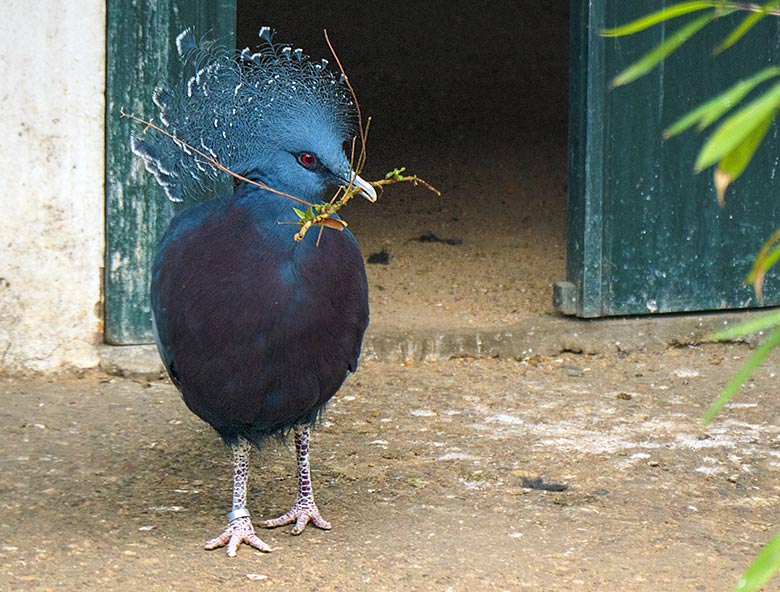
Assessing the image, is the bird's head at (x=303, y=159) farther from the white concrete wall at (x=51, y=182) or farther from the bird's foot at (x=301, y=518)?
the white concrete wall at (x=51, y=182)

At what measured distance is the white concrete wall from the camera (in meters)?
4.80

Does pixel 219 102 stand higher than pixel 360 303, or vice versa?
pixel 219 102

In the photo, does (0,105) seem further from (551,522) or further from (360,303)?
(551,522)

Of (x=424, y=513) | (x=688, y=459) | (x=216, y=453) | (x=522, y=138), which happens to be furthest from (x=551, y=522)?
(x=522, y=138)

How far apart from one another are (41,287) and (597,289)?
2.68 metres

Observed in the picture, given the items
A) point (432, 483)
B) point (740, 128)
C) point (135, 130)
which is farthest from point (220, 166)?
point (740, 128)

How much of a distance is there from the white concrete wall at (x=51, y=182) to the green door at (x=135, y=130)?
2.1 inches

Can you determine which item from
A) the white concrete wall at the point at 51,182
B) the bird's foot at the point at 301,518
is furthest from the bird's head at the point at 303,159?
the white concrete wall at the point at 51,182

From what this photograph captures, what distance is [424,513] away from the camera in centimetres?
362

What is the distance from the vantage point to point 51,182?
4.88 m

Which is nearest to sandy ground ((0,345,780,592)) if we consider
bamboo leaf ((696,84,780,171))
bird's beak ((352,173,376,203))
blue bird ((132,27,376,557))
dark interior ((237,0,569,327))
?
blue bird ((132,27,376,557))

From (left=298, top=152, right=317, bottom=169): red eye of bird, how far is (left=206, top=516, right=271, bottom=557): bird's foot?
1.12m

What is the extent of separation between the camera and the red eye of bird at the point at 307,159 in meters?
3.17

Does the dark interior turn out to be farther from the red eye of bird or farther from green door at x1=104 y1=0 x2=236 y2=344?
the red eye of bird
